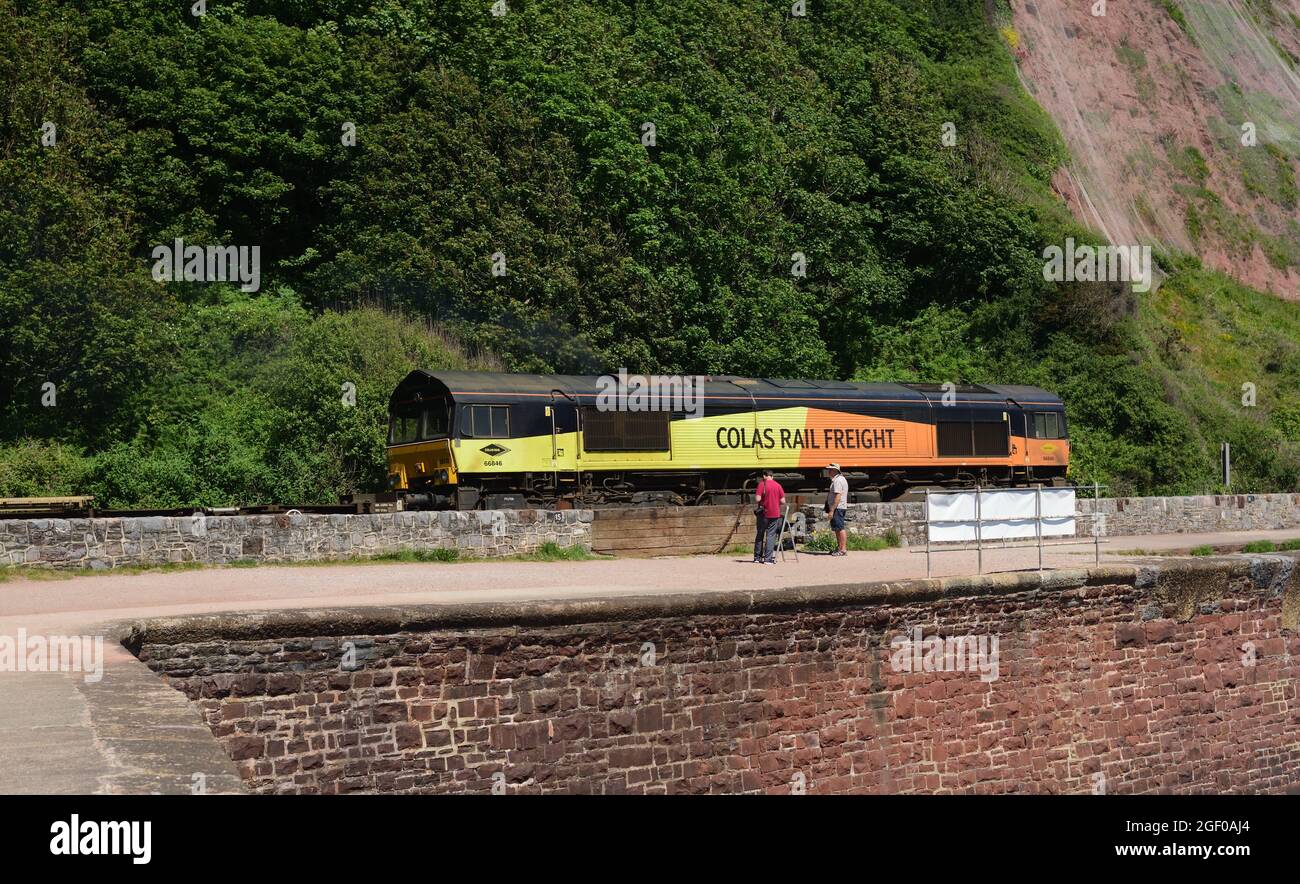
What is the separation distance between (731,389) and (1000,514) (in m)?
11.6

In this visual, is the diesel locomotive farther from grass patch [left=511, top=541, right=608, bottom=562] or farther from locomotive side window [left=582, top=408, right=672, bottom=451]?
grass patch [left=511, top=541, right=608, bottom=562]

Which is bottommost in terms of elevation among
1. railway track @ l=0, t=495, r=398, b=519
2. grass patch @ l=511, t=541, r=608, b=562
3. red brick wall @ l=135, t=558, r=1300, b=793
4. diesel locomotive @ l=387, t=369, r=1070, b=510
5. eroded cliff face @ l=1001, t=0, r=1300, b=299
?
red brick wall @ l=135, t=558, r=1300, b=793

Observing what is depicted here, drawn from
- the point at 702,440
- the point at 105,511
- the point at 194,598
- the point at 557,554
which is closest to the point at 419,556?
the point at 557,554

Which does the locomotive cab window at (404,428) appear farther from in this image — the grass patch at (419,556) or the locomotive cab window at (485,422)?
the grass patch at (419,556)

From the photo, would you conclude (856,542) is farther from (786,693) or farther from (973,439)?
(973,439)

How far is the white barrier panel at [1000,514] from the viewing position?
17.4 metres

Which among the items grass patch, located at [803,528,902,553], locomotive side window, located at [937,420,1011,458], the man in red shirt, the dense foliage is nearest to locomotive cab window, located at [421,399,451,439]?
the dense foliage

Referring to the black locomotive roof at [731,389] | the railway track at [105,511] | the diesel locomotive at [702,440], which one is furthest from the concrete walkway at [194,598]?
the black locomotive roof at [731,389]

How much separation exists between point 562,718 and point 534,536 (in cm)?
922

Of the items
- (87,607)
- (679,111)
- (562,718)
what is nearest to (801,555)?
(562,718)

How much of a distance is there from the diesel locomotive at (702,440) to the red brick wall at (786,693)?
11750 mm

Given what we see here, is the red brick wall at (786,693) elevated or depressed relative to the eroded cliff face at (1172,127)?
depressed

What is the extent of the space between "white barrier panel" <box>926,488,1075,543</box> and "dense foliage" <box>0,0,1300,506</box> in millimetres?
14708

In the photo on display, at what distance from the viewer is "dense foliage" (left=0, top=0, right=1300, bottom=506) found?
2850 centimetres
